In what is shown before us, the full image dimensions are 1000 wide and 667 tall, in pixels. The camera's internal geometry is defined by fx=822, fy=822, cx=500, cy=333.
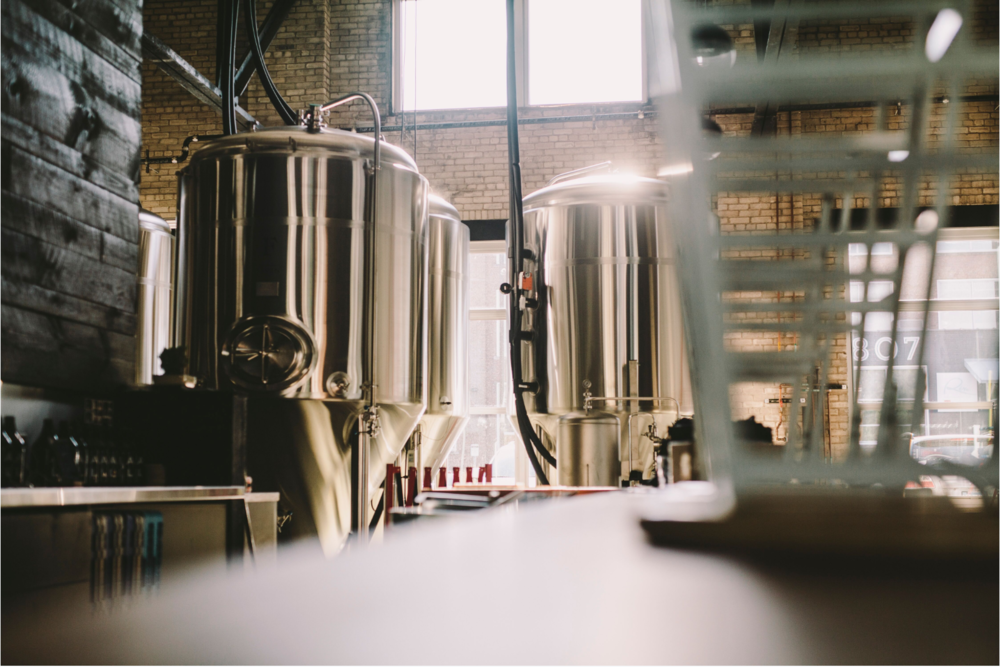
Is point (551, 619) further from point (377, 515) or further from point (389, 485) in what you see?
point (377, 515)

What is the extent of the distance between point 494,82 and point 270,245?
17.5 ft

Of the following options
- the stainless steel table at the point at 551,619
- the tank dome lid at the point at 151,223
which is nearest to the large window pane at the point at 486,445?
the tank dome lid at the point at 151,223

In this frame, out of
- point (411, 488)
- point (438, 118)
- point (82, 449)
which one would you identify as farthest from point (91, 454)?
point (438, 118)

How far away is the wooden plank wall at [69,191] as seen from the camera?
10.3ft

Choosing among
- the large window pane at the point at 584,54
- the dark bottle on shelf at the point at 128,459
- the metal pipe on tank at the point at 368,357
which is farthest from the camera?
the large window pane at the point at 584,54

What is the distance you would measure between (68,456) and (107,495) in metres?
0.75

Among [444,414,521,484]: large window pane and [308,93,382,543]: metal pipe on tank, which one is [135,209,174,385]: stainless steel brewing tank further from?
[444,414,521,484]: large window pane

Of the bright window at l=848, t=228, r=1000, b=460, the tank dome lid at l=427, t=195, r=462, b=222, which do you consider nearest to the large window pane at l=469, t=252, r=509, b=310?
the tank dome lid at l=427, t=195, r=462, b=222

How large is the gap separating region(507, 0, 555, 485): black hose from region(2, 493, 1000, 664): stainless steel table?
483cm

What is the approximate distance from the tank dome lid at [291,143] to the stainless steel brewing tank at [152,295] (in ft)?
7.12

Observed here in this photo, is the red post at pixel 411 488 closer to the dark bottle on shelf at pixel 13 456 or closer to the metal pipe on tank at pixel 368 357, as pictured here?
the metal pipe on tank at pixel 368 357

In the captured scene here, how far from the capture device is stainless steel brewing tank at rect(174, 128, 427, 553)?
13.3 ft

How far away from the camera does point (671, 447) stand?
2.83 meters

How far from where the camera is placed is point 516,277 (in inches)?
222
